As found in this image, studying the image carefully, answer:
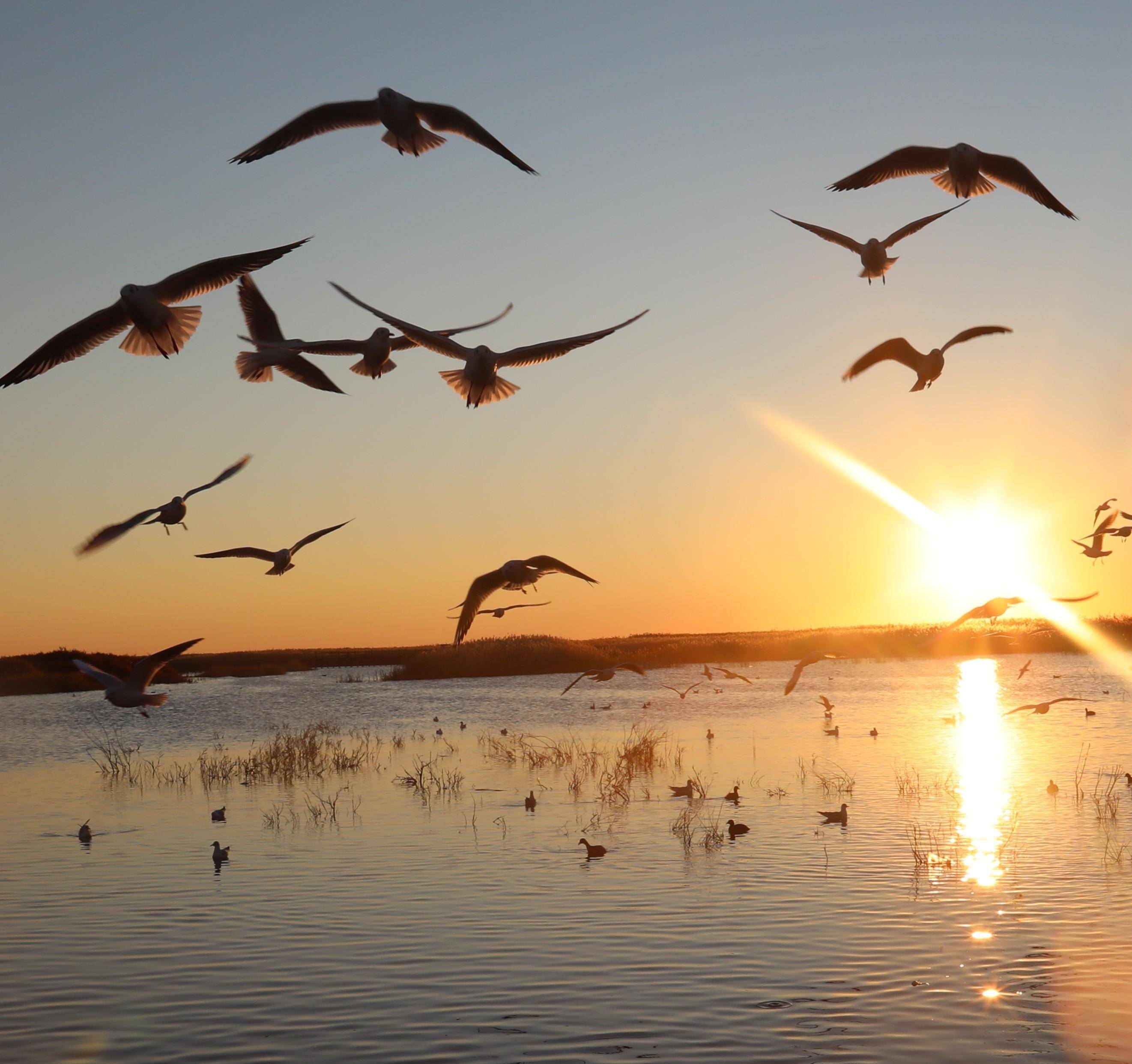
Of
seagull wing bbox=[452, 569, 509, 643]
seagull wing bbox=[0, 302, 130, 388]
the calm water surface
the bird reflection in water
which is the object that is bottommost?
the calm water surface

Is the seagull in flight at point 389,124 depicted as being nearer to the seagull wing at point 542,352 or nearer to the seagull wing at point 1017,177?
the seagull wing at point 542,352

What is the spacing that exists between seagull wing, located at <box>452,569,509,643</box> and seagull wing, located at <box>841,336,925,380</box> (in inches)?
198

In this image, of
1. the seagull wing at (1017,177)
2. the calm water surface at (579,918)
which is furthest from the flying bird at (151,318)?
the seagull wing at (1017,177)

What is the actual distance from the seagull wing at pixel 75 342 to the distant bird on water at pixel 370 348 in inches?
65.3

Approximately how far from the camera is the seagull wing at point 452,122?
1343cm

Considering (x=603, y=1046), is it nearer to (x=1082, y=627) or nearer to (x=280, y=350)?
(x=280, y=350)

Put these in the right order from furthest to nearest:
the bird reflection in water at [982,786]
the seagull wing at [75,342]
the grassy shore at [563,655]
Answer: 1. the grassy shore at [563,655]
2. the bird reflection in water at [982,786]
3. the seagull wing at [75,342]

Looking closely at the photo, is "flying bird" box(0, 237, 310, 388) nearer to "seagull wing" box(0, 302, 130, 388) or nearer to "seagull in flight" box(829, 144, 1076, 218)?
"seagull wing" box(0, 302, 130, 388)

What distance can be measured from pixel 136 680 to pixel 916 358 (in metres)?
10.1

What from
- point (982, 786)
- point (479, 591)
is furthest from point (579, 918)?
point (982, 786)

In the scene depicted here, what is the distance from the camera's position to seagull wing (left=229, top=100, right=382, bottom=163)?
544 inches

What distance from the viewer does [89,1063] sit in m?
10.4

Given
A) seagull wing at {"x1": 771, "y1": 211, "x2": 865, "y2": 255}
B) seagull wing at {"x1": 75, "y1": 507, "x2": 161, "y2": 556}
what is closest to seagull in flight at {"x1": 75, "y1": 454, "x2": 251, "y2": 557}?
seagull wing at {"x1": 75, "y1": 507, "x2": 161, "y2": 556}

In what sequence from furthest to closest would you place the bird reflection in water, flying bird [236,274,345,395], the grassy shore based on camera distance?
the grassy shore → the bird reflection in water → flying bird [236,274,345,395]
